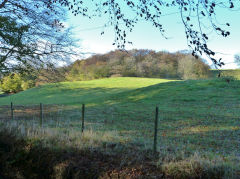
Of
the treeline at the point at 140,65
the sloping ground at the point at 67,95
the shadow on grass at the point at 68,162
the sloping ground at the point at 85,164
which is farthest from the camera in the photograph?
the treeline at the point at 140,65

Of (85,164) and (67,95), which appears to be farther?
(67,95)

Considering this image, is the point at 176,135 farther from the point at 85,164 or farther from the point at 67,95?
the point at 67,95

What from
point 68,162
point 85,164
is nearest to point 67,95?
point 68,162

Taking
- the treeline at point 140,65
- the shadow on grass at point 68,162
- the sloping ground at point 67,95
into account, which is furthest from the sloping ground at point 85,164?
the treeline at point 140,65

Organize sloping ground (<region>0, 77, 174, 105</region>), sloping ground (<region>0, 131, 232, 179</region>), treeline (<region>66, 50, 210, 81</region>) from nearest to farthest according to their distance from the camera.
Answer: sloping ground (<region>0, 131, 232, 179</region>) → sloping ground (<region>0, 77, 174, 105</region>) → treeline (<region>66, 50, 210, 81</region>)

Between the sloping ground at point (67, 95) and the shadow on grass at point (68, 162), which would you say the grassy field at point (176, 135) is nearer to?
the shadow on grass at point (68, 162)

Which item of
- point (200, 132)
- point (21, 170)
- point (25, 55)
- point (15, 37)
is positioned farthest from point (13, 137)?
point (200, 132)

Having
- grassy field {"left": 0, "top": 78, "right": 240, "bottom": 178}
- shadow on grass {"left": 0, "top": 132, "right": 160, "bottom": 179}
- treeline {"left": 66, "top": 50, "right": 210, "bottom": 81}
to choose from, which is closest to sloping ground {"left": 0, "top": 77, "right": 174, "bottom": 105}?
grassy field {"left": 0, "top": 78, "right": 240, "bottom": 178}

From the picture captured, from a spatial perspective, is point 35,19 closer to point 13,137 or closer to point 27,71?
point 27,71

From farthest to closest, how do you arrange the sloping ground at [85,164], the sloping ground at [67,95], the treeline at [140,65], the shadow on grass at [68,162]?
the treeline at [140,65], the sloping ground at [67,95], the shadow on grass at [68,162], the sloping ground at [85,164]

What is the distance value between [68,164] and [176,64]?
192 feet

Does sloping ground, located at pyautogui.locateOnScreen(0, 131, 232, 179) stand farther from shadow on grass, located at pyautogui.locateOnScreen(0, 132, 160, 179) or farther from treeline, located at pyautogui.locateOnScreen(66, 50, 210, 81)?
treeline, located at pyautogui.locateOnScreen(66, 50, 210, 81)

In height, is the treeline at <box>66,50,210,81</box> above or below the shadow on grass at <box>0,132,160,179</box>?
above

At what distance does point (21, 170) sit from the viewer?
4.75m
